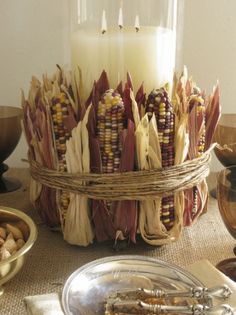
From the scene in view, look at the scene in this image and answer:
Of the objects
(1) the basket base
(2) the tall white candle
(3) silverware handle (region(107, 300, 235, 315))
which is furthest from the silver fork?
(1) the basket base

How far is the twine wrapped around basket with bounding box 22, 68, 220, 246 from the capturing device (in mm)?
487

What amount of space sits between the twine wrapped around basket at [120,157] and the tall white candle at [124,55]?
22mm

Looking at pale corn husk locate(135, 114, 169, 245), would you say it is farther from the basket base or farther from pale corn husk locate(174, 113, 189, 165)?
the basket base

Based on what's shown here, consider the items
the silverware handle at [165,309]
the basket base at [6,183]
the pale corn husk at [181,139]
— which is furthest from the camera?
the basket base at [6,183]

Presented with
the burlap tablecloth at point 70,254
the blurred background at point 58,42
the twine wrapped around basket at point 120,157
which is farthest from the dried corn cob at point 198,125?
the blurred background at point 58,42

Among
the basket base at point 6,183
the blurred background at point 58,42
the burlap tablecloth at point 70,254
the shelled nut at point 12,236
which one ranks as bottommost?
the burlap tablecloth at point 70,254

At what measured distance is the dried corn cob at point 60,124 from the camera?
509 millimetres

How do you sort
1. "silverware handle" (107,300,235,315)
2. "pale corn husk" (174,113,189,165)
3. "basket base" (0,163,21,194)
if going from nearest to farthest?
"silverware handle" (107,300,235,315) → "pale corn husk" (174,113,189,165) → "basket base" (0,163,21,194)

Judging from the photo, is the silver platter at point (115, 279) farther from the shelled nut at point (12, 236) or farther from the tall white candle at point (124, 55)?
the tall white candle at point (124, 55)

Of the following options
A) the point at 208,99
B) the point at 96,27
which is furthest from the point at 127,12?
the point at 208,99

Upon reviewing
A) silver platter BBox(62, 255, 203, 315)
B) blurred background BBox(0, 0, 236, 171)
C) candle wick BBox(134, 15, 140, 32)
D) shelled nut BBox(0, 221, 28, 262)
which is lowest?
silver platter BBox(62, 255, 203, 315)

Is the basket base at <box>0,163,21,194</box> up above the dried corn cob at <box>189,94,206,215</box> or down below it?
below

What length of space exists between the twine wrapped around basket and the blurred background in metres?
0.27

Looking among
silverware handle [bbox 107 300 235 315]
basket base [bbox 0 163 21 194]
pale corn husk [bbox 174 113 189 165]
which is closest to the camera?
silverware handle [bbox 107 300 235 315]
